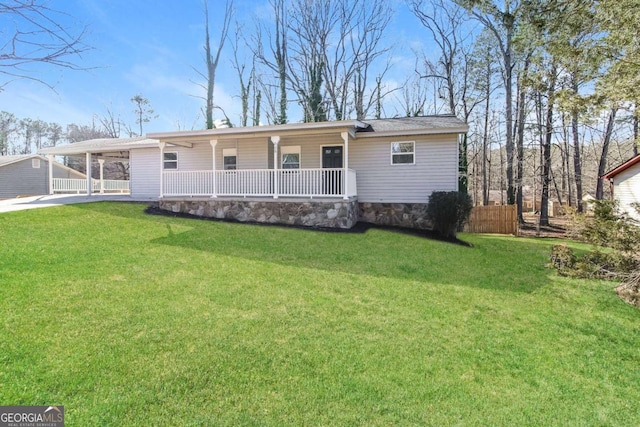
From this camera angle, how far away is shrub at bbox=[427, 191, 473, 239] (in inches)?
417

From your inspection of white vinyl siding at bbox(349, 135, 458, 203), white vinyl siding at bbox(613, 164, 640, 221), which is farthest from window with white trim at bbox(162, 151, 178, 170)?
white vinyl siding at bbox(613, 164, 640, 221)

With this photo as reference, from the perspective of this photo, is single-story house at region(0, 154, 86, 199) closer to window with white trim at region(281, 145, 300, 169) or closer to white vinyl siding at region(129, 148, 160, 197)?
white vinyl siding at region(129, 148, 160, 197)

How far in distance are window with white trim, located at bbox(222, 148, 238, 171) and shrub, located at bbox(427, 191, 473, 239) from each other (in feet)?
26.1

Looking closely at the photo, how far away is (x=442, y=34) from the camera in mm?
20891

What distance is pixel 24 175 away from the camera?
24.2 metres

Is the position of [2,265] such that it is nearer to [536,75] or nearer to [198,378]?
[198,378]

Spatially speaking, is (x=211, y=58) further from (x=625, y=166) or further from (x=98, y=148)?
(x=625, y=166)

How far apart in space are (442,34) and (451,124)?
12761 mm

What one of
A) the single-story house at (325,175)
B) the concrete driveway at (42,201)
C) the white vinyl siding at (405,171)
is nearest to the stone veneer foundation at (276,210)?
the single-story house at (325,175)

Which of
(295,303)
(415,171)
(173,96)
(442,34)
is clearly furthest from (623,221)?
(173,96)

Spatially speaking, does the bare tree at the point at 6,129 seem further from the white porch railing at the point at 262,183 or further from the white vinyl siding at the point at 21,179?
the white porch railing at the point at 262,183

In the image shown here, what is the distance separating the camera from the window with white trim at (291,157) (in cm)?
1302

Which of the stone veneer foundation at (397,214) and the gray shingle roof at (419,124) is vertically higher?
the gray shingle roof at (419,124)

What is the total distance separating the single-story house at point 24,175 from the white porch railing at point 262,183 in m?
18.8
